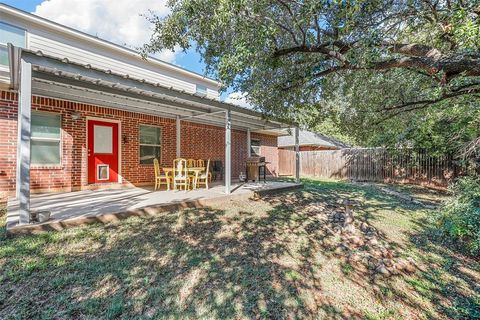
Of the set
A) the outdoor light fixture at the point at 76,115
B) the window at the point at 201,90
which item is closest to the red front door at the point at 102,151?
the outdoor light fixture at the point at 76,115

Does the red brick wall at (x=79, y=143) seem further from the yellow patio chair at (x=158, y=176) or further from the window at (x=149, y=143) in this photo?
the yellow patio chair at (x=158, y=176)

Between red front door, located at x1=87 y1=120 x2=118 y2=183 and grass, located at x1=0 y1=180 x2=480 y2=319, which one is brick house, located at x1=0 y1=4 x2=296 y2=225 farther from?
grass, located at x1=0 y1=180 x2=480 y2=319

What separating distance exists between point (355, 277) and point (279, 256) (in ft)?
3.53

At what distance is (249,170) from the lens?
32.1 feet

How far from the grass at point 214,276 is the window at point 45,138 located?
11.3 feet

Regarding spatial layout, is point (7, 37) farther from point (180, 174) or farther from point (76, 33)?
point (180, 174)

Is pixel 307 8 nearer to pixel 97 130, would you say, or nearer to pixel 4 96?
pixel 97 130

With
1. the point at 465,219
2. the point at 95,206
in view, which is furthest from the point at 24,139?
the point at 465,219

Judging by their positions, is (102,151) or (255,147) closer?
(102,151)

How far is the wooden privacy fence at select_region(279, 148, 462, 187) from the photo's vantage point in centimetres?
1070

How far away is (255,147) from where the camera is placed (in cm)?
1355

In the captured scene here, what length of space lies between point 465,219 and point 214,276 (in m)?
4.87

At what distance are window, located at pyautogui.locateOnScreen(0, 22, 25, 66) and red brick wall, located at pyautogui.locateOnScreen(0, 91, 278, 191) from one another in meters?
1.31

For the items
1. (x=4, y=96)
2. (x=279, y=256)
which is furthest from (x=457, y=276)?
(x=4, y=96)
